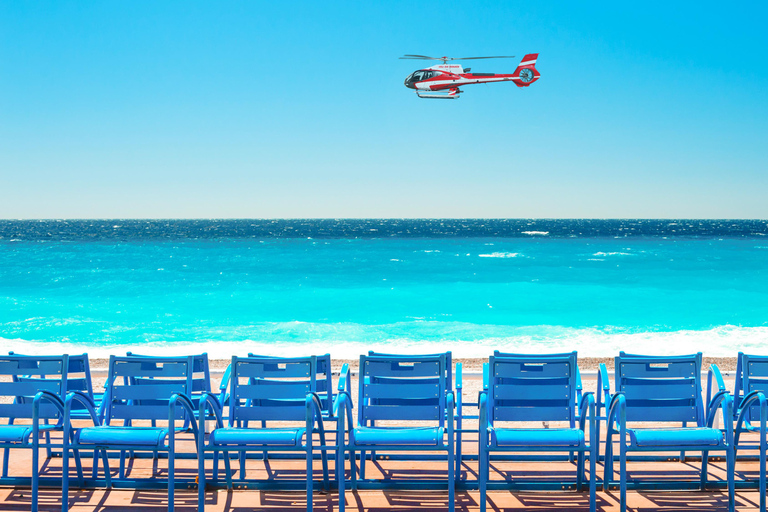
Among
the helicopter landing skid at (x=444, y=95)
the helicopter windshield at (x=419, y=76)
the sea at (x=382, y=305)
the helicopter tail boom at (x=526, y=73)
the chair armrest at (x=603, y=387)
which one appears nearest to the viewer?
the chair armrest at (x=603, y=387)

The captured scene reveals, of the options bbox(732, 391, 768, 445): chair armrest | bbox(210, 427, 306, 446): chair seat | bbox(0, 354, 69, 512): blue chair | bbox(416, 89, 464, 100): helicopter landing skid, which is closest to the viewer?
bbox(732, 391, 768, 445): chair armrest

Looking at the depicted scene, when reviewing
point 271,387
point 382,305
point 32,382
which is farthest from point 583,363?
point 382,305

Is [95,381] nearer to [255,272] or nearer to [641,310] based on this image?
[641,310]

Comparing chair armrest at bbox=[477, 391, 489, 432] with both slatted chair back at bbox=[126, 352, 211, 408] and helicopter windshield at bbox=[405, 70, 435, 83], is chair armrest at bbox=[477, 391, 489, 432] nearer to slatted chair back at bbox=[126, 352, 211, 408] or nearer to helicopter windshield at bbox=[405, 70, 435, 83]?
slatted chair back at bbox=[126, 352, 211, 408]

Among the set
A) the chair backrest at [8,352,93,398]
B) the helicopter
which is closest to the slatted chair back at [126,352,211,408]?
the chair backrest at [8,352,93,398]

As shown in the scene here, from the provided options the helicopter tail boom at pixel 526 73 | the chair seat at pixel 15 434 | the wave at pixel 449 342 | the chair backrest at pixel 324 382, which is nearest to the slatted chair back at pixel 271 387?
the chair backrest at pixel 324 382

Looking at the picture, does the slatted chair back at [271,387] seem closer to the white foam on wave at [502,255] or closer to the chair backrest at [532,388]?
the chair backrest at [532,388]

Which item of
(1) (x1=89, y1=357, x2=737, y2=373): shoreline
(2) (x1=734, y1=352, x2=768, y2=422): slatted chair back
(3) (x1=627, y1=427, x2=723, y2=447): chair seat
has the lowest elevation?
(1) (x1=89, y1=357, x2=737, y2=373): shoreline
